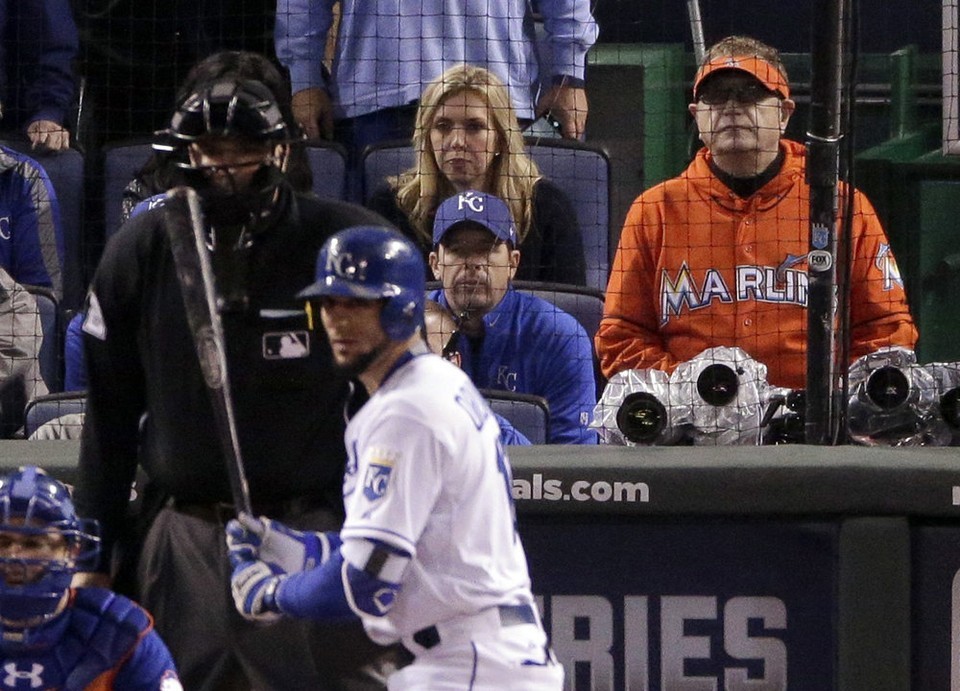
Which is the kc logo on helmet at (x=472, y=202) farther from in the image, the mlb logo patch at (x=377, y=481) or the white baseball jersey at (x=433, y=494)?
the mlb logo patch at (x=377, y=481)

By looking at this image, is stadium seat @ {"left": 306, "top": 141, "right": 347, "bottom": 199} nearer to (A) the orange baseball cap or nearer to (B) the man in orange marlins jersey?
(B) the man in orange marlins jersey

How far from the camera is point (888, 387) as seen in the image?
4465 mm

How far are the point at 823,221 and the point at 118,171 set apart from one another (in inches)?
101

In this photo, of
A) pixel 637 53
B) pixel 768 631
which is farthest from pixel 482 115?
pixel 768 631

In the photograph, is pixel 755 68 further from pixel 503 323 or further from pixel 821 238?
pixel 503 323

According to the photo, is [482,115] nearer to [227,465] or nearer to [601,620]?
[601,620]

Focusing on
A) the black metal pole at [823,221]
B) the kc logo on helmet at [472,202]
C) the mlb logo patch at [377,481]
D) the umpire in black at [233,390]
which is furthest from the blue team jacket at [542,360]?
the mlb logo patch at [377,481]

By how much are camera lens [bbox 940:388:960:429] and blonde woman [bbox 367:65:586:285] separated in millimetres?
1473

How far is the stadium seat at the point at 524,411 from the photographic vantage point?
4.69m

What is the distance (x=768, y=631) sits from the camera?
4.36 meters

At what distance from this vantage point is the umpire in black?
3.46 m

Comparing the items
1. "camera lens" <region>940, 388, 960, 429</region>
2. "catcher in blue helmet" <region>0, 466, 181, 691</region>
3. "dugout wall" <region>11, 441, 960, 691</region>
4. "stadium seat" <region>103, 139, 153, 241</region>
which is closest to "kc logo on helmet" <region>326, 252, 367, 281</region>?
"catcher in blue helmet" <region>0, 466, 181, 691</region>

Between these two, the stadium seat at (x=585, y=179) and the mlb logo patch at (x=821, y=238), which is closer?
the mlb logo patch at (x=821, y=238)

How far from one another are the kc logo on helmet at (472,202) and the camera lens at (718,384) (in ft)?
3.11
